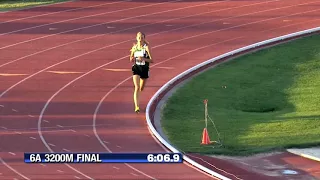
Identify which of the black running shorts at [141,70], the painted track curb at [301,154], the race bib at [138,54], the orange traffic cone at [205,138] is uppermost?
the race bib at [138,54]

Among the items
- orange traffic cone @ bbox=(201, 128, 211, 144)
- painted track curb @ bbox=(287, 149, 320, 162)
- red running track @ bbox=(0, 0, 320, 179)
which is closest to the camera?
painted track curb @ bbox=(287, 149, 320, 162)

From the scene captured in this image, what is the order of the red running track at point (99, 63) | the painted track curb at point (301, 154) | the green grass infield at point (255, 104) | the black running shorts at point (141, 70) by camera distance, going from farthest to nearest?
the black running shorts at point (141, 70), the green grass infield at point (255, 104), the red running track at point (99, 63), the painted track curb at point (301, 154)

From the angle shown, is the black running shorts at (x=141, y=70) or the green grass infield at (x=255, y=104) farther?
the black running shorts at (x=141, y=70)

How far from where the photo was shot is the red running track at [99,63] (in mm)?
16641

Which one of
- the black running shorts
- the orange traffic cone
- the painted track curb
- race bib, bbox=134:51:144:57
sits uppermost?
race bib, bbox=134:51:144:57

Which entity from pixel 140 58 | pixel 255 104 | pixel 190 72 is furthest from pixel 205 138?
pixel 190 72

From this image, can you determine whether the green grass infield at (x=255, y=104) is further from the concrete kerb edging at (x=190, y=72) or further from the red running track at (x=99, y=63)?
the red running track at (x=99, y=63)

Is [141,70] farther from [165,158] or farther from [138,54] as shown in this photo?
[165,158]

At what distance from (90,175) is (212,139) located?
3.67 m

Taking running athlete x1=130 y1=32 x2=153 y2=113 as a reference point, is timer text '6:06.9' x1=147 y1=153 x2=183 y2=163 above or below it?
below

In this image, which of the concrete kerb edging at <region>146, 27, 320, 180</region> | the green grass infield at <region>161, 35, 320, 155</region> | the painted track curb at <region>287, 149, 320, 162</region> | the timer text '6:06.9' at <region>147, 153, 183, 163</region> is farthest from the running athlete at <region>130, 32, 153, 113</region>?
the painted track curb at <region>287, 149, 320, 162</region>

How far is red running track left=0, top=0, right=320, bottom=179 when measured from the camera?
1664 cm

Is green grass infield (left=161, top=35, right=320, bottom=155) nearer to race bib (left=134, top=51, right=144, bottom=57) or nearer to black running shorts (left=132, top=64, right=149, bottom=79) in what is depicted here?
black running shorts (left=132, top=64, right=149, bottom=79)

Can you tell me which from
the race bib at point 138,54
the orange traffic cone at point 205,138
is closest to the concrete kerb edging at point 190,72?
the orange traffic cone at point 205,138
